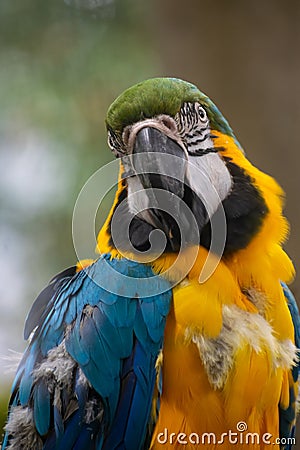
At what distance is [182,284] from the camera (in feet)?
2.72

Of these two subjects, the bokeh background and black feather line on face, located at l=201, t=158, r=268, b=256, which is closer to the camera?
black feather line on face, located at l=201, t=158, r=268, b=256

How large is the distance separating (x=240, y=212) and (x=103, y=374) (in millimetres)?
317

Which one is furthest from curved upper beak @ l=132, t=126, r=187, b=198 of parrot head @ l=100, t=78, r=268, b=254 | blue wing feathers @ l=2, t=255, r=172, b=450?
blue wing feathers @ l=2, t=255, r=172, b=450

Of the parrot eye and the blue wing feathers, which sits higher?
the parrot eye

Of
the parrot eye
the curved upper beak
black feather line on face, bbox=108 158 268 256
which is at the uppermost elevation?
the parrot eye

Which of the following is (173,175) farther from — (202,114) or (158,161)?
(202,114)

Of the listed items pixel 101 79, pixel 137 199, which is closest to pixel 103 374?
pixel 137 199

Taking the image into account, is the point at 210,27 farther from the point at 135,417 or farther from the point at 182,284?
the point at 135,417

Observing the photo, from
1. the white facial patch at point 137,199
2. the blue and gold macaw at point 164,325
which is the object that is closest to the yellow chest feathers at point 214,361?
the blue and gold macaw at point 164,325

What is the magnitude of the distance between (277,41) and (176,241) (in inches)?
21.3

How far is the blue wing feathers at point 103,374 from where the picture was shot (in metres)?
0.81

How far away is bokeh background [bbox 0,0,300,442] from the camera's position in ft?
3.34

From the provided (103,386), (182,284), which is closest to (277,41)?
(182,284)

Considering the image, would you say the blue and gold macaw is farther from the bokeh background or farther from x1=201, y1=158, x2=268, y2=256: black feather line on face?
the bokeh background
